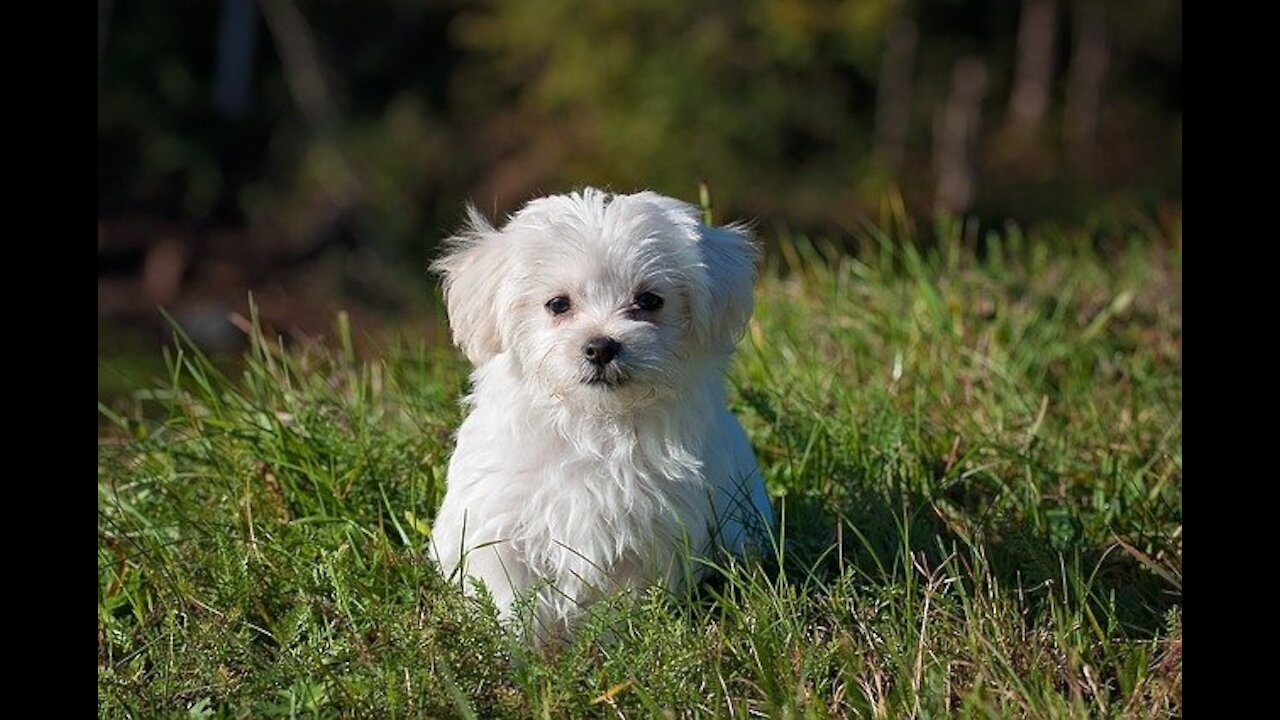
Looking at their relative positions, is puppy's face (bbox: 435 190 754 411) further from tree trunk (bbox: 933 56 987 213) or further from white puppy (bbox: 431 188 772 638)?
tree trunk (bbox: 933 56 987 213)

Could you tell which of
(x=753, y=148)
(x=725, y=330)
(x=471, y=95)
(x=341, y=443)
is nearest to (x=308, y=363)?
(x=341, y=443)

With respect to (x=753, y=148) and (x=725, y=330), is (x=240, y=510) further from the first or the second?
(x=753, y=148)

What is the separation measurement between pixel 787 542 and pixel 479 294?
3.27ft

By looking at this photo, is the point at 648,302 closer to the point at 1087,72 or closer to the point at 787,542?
the point at 787,542

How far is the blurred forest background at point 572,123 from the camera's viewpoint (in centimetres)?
1694

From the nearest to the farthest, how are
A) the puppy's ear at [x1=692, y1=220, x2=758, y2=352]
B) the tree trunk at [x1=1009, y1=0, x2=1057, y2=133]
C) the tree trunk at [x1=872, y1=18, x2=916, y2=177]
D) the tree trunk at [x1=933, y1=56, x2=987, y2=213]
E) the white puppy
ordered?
the white puppy
the puppy's ear at [x1=692, y1=220, x2=758, y2=352]
the tree trunk at [x1=933, y1=56, x2=987, y2=213]
the tree trunk at [x1=872, y1=18, x2=916, y2=177]
the tree trunk at [x1=1009, y1=0, x2=1057, y2=133]

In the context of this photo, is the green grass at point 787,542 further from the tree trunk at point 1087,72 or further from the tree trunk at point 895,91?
the tree trunk at point 1087,72

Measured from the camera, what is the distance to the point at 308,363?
5.17 meters

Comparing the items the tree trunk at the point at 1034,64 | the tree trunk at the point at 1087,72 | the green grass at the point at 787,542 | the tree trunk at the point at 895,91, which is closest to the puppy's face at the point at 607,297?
the green grass at the point at 787,542

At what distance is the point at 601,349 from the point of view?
11.5 ft

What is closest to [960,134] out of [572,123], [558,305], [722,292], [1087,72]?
[1087,72]

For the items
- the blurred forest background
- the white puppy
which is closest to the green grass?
the white puppy

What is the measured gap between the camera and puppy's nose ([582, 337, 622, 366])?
138 inches
